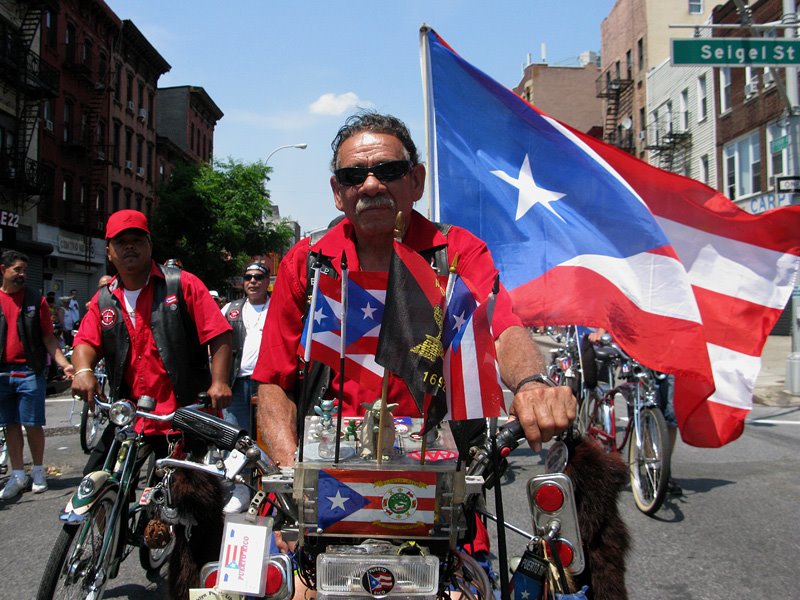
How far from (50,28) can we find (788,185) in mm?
30355

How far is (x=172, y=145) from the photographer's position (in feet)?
157

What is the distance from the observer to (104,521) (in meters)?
3.76

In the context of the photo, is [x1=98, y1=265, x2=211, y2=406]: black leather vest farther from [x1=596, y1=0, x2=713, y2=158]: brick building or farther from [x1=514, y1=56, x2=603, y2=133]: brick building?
[x1=514, y1=56, x2=603, y2=133]: brick building

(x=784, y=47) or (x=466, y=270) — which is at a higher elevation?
(x=784, y=47)

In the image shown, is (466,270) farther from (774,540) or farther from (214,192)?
(214,192)

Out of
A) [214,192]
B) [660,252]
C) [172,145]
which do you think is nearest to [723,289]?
[660,252]

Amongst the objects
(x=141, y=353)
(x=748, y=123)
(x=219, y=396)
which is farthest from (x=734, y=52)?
(x=748, y=123)

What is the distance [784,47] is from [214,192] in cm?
3113

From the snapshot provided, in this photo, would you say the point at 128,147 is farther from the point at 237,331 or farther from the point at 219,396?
the point at 219,396

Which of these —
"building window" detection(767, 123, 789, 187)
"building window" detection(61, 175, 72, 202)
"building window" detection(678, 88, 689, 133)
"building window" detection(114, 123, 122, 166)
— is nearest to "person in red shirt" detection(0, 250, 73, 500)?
"building window" detection(767, 123, 789, 187)

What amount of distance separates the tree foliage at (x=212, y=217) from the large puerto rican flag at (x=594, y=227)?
32116 mm

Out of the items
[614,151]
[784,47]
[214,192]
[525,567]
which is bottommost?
[525,567]

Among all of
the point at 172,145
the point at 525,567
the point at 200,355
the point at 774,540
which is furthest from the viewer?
the point at 172,145

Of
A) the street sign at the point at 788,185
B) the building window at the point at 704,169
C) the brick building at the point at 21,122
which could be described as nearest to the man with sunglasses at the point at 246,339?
the street sign at the point at 788,185
